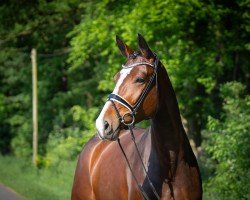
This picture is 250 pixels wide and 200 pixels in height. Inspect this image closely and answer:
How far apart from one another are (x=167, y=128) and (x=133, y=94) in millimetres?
454

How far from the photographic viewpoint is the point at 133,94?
193 inches

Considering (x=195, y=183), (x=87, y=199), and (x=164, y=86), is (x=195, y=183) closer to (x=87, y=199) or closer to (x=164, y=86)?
(x=164, y=86)

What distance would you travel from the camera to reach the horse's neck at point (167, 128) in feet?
16.7

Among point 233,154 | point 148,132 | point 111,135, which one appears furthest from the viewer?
point 233,154

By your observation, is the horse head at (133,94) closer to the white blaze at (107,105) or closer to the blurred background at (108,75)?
the white blaze at (107,105)

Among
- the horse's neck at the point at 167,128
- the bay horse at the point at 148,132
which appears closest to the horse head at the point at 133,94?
the bay horse at the point at 148,132

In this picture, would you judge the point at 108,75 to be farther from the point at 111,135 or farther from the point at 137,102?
the point at 111,135

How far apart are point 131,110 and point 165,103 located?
348 mm

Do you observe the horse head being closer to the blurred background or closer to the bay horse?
the bay horse

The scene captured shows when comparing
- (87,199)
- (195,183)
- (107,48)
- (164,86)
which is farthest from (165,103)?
(107,48)

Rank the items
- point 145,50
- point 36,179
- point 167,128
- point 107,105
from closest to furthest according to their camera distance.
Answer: point 107,105, point 145,50, point 167,128, point 36,179

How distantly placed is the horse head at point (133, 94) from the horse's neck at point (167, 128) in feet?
0.34

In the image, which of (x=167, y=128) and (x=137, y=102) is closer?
(x=137, y=102)

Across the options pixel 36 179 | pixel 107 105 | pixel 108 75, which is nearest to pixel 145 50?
pixel 107 105
